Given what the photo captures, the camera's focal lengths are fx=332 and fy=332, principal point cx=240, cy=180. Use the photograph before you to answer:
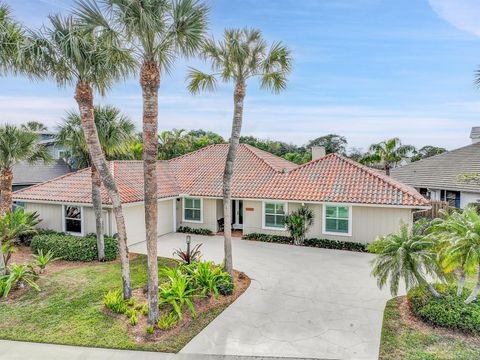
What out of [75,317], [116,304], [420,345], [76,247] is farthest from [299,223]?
[75,317]

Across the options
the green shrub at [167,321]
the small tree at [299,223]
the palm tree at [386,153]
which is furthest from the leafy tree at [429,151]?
the green shrub at [167,321]

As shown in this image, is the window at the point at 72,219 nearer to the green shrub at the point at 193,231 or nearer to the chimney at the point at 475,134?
the green shrub at the point at 193,231

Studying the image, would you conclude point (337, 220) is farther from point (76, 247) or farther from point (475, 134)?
point (475, 134)

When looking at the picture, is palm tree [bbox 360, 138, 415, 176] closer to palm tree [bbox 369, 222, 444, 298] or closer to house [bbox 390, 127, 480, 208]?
house [bbox 390, 127, 480, 208]

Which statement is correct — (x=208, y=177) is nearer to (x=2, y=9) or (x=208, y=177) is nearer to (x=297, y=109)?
Answer: (x=297, y=109)

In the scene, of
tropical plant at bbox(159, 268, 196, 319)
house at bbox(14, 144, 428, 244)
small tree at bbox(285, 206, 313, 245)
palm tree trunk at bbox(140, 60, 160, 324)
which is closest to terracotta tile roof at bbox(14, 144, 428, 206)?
house at bbox(14, 144, 428, 244)

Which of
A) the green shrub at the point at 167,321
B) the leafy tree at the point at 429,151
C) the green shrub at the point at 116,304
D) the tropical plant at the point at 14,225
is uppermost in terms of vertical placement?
the leafy tree at the point at 429,151

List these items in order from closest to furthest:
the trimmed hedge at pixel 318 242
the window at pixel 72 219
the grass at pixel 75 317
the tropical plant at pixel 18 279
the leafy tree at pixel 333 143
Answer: the grass at pixel 75 317
the tropical plant at pixel 18 279
the trimmed hedge at pixel 318 242
the window at pixel 72 219
the leafy tree at pixel 333 143
